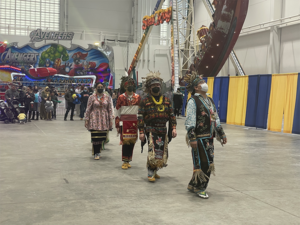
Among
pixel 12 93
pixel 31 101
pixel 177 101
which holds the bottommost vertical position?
pixel 31 101

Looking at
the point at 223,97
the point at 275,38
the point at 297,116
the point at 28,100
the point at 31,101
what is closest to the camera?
the point at 297,116

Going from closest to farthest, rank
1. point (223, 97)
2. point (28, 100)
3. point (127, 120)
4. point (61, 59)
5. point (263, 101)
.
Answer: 1. point (127, 120)
2. point (263, 101)
3. point (28, 100)
4. point (223, 97)
5. point (61, 59)

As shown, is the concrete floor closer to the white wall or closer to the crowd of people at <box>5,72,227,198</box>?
the crowd of people at <box>5,72,227,198</box>

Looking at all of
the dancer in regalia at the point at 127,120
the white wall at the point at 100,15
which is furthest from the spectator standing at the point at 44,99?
the white wall at the point at 100,15

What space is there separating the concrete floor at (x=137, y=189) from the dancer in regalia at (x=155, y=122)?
1.06ft

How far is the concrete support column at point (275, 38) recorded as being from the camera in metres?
19.5

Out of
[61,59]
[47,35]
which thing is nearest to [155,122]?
[47,35]

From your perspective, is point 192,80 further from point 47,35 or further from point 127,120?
point 47,35

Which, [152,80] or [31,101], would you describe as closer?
[152,80]

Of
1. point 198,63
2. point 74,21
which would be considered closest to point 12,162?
point 198,63

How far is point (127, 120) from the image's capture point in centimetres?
617

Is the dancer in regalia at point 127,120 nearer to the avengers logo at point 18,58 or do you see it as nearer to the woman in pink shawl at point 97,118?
the woman in pink shawl at point 97,118

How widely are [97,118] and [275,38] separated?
15719 mm

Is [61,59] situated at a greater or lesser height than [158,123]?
greater
